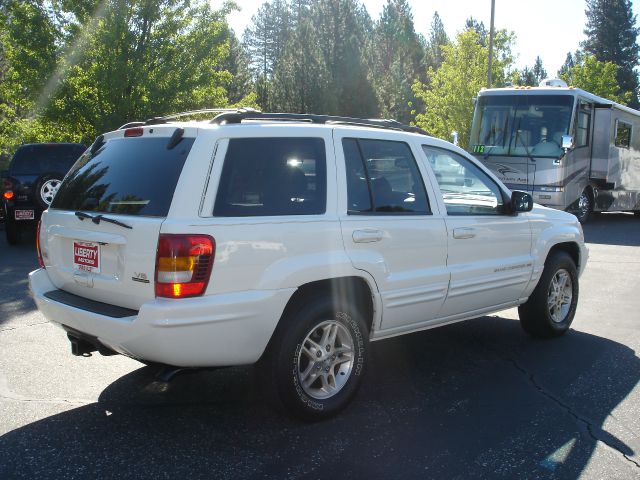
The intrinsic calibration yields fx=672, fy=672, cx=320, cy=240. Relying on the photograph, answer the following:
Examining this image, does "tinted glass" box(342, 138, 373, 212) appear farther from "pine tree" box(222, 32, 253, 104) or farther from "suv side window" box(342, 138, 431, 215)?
"pine tree" box(222, 32, 253, 104)

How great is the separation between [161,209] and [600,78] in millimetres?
44318

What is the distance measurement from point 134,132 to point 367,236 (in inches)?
61.6

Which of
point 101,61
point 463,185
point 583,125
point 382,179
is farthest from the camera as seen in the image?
point 101,61

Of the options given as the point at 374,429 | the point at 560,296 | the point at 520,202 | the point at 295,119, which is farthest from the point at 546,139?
the point at 374,429

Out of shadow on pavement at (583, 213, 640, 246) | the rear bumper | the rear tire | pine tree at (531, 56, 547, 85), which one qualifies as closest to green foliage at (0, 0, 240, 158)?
the rear tire

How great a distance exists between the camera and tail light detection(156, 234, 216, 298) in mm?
3445

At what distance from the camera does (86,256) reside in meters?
3.94

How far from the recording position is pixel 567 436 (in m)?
3.84

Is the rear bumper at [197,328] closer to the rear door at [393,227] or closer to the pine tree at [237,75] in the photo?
the rear door at [393,227]

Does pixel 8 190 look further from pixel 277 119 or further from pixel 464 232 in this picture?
pixel 464 232

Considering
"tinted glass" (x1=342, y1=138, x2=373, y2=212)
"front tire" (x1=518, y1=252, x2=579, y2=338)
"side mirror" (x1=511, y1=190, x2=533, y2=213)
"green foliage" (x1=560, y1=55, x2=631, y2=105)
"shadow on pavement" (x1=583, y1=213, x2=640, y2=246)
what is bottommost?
"shadow on pavement" (x1=583, y1=213, x2=640, y2=246)

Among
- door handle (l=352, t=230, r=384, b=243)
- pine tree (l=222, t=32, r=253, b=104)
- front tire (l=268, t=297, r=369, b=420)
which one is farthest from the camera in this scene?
pine tree (l=222, t=32, r=253, b=104)

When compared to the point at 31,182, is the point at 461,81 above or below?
above

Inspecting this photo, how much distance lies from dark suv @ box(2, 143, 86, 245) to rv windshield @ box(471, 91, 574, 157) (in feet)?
29.2
